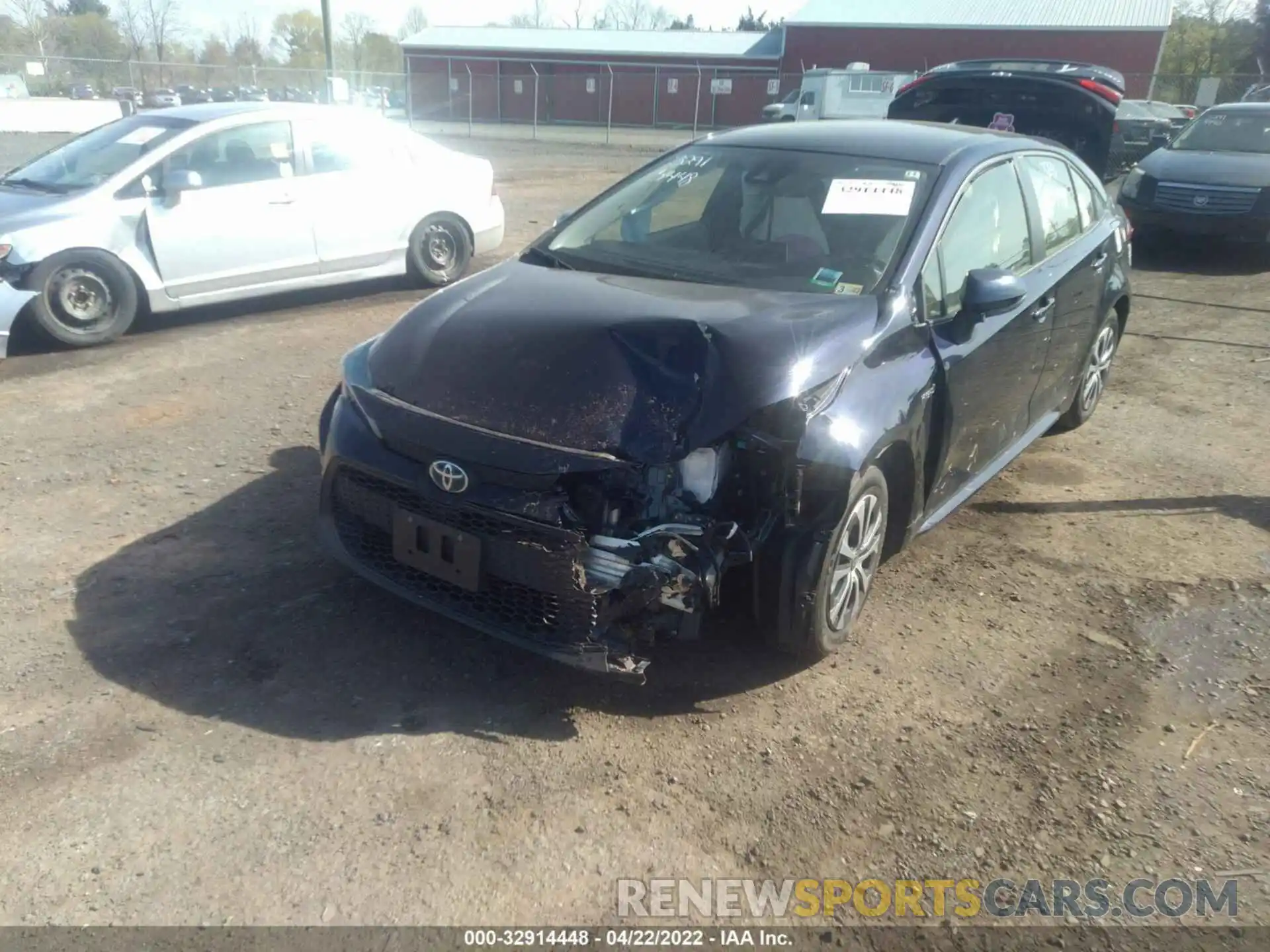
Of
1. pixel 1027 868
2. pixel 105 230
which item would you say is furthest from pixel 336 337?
pixel 1027 868

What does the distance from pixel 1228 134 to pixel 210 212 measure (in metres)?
11.2

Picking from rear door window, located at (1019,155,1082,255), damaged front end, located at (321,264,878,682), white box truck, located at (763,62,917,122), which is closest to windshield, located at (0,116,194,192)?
damaged front end, located at (321,264,878,682)

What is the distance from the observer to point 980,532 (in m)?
4.57

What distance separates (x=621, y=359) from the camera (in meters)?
3.21

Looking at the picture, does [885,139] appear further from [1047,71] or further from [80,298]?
[1047,71]

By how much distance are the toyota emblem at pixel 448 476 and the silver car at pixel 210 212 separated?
4946mm

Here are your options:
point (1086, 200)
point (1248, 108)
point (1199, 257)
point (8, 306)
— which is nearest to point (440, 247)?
point (8, 306)

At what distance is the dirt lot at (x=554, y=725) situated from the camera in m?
2.59

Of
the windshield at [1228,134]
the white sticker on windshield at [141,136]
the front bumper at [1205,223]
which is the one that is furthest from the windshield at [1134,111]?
the white sticker on windshield at [141,136]

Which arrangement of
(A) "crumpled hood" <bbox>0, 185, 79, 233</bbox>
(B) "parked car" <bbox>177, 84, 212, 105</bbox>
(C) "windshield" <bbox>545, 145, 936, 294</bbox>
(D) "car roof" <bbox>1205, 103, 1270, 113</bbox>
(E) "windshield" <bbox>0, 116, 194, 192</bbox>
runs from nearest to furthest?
(C) "windshield" <bbox>545, 145, 936, 294</bbox> < (A) "crumpled hood" <bbox>0, 185, 79, 233</bbox> < (E) "windshield" <bbox>0, 116, 194, 192</bbox> < (D) "car roof" <bbox>1205, 103, 1270, 113</bbox> < (B) "parked car" <bbox>177, 84, 212, 105</bbox>

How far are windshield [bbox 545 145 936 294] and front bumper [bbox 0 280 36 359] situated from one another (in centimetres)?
426

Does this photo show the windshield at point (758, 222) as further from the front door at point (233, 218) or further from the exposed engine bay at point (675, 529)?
the front door at point (233, 218)

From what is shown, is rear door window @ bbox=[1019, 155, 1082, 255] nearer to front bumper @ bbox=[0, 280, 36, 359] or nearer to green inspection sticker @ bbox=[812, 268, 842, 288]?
green inspection sticker @ bbox=[812, 268, 842, 288]

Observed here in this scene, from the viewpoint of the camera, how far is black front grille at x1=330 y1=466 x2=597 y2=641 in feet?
9.58
